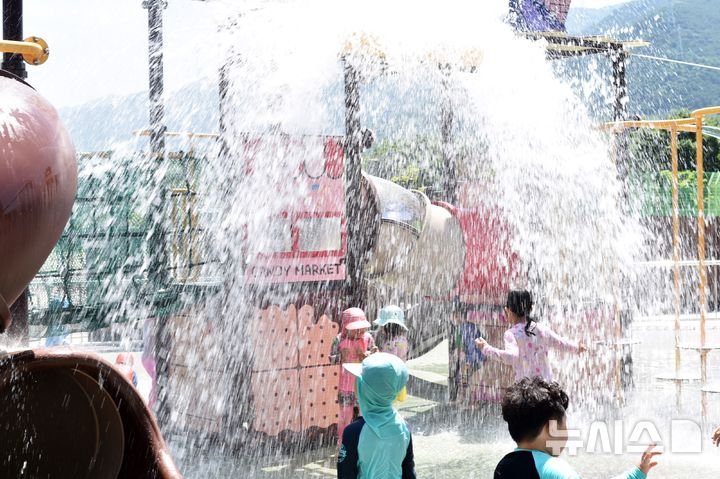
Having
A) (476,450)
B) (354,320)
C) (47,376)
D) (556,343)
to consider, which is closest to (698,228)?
(556,343)

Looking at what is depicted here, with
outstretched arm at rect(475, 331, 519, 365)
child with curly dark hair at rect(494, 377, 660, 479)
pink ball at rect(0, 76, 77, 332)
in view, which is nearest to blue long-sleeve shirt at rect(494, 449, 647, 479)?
child with curly dark hair at rect(494, 377, 660, 479)

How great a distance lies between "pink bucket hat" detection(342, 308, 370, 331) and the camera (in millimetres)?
5699

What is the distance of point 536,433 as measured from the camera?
2.51m

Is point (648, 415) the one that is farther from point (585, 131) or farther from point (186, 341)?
point (186, 341)

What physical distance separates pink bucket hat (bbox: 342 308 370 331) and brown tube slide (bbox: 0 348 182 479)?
3771mm

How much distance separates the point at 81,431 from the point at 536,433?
1.35 meters

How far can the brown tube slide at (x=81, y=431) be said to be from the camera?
1.90m

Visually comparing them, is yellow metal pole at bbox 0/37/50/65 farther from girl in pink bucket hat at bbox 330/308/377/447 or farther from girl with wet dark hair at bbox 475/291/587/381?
girl in pink bucket hat at bbox 330/308/377/447

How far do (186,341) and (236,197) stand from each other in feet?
4.01

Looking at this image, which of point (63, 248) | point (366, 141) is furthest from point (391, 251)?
point (63, 248)

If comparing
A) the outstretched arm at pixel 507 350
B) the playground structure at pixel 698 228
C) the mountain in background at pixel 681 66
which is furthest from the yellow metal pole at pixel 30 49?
the mountain in background at pixel 681 66

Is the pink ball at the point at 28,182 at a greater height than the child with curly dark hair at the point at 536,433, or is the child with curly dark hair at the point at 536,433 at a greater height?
the pink ball at the point at 28,182

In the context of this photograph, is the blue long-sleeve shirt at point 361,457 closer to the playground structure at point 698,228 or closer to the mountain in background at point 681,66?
the playground structure at point 698,228

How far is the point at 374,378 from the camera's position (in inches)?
124
